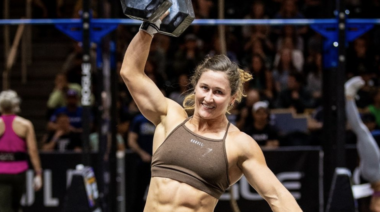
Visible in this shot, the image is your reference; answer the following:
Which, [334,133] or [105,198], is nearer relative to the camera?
[334,133]

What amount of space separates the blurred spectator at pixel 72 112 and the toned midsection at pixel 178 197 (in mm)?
5248

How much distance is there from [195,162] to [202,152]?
65mm

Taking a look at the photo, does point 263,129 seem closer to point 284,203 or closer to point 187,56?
point 187,56

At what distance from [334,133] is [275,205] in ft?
11.5

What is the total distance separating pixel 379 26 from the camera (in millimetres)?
9625

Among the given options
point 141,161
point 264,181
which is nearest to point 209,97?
point 264,181

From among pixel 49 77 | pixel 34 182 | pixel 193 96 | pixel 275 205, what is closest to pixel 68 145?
pixel 34 182

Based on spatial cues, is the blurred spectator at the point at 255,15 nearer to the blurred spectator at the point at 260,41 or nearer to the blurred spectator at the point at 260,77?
the blurred spectator at the point at 260,41

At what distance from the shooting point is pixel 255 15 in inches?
379

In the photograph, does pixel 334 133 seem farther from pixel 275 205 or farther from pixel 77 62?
pixel 77 62

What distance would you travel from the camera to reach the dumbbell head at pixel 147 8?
329 cm

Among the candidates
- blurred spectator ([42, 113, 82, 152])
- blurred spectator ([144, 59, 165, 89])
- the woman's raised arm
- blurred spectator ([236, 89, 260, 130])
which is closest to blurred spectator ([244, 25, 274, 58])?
blurred spectator ([236, 89, 260, 130])

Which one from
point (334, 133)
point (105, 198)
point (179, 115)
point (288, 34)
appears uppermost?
point (288, 34)

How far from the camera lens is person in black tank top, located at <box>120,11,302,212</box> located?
3.41 metres
